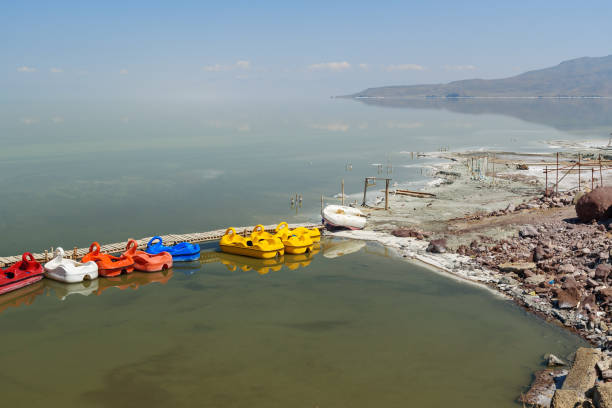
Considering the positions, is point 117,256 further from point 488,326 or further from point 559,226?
point 559,226

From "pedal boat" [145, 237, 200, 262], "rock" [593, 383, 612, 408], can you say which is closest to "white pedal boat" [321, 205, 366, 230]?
"pedal boat" [145, 237, 200, 262]

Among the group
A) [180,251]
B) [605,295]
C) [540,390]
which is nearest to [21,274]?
[180,251]

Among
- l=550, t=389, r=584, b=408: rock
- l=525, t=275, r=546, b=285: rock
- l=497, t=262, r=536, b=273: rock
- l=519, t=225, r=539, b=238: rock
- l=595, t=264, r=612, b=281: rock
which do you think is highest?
l=519, t=225, r=539, b=238: rock

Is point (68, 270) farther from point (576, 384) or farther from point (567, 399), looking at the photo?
point (576, 384)

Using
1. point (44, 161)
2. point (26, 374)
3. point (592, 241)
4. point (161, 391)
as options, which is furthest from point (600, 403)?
point (44, 161)

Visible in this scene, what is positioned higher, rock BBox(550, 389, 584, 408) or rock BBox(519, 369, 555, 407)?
rock BBox(550, 389, 584, 408)

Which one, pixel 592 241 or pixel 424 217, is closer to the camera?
pixel 592 241

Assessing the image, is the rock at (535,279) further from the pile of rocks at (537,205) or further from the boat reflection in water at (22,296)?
the boat reflection in water at (22,296)

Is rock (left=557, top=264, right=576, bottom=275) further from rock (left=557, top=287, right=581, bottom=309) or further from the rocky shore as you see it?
rock (left=557, top=287, right=581, bottom=309)
